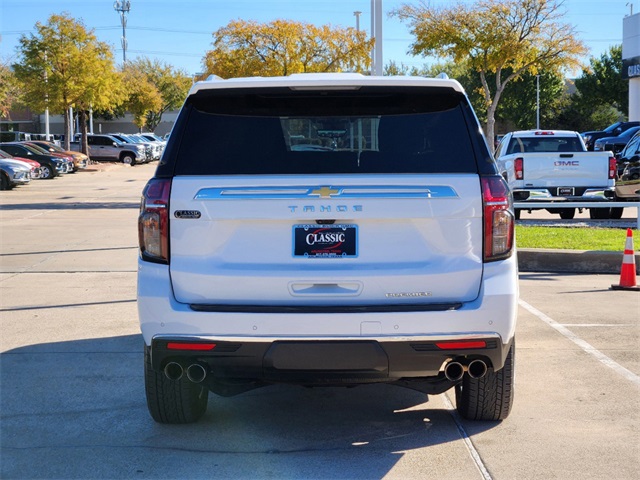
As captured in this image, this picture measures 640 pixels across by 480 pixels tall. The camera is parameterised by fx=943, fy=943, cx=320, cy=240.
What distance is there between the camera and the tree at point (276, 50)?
32156 millimetres

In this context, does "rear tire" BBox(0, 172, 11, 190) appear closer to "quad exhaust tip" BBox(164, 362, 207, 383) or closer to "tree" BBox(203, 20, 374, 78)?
"tree" BBox(203, 20, 374, 78)

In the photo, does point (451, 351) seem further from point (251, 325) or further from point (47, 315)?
point (47, 315)

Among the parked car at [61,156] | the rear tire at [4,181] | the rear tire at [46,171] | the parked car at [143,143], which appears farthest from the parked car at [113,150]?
the rear tire at [4,181]

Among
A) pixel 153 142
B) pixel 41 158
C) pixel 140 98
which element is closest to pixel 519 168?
pixel 41 158

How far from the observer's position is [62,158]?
42094 millimetres

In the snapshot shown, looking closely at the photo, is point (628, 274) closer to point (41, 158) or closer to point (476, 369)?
point (476, 369)

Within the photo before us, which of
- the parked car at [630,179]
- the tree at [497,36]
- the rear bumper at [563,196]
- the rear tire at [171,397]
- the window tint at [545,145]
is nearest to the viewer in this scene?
the rear tire at [171,397]

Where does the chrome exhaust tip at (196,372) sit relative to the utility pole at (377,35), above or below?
below

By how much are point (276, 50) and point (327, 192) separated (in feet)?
93.7

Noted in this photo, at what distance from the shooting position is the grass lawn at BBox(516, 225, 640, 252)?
1348cm

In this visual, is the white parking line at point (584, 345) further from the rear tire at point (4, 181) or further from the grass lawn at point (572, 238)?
the rear tire at point (4, 181)

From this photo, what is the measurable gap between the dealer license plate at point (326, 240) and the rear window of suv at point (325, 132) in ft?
1.02

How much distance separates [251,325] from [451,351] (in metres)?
1.04

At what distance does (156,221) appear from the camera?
4.96 m
